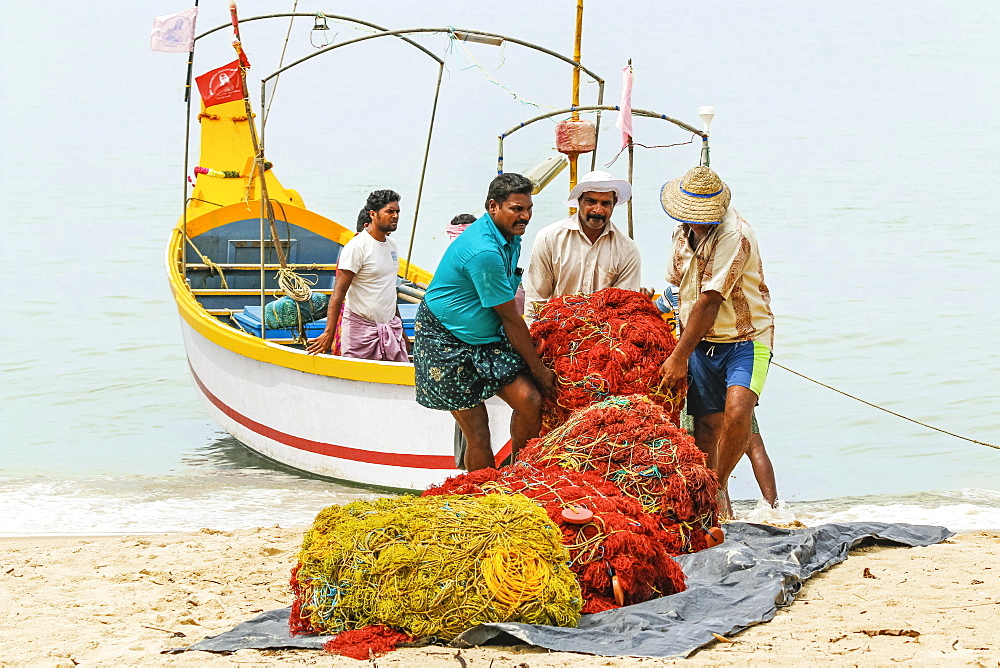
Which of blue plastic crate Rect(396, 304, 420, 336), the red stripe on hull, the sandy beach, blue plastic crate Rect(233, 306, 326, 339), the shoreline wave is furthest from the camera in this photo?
blue plastic crate Rect(233, 306, 326, 339)

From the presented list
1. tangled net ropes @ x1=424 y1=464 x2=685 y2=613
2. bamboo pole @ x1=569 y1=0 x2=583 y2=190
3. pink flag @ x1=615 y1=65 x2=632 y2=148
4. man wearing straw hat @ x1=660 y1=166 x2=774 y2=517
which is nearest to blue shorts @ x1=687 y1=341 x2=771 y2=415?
man wearing straw hat @ x1=660 y1=166 x2=774 y2=517

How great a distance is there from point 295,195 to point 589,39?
38813 mm

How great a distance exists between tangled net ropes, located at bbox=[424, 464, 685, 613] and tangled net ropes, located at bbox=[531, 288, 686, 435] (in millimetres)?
643

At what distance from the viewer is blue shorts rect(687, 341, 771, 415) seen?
17.9ft

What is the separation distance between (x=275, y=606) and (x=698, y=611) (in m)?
1.91

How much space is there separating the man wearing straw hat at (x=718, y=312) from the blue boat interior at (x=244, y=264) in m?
5.24

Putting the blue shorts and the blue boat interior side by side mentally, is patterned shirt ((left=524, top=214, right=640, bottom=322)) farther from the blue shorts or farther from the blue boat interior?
the blue boat interior

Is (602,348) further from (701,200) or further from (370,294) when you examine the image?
(370,294)

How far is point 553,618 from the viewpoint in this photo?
4.14 meters

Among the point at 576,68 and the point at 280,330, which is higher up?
the point at 576,68

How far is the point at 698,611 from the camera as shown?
14.5 feet

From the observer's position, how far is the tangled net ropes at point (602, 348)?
5383mm

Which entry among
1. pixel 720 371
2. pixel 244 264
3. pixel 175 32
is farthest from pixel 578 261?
pixel 244 264

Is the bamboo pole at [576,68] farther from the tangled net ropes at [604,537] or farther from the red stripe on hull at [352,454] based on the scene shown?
the tangled net ropes at [604,537]
